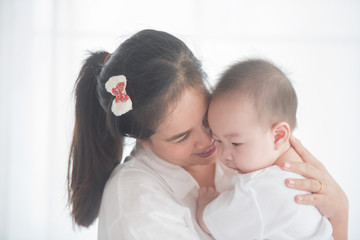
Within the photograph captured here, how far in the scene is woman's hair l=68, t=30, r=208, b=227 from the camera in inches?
36.4

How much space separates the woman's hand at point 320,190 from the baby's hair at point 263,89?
0.45 ft

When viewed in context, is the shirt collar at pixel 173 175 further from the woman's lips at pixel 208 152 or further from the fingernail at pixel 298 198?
the fingernail at pixel 298 198

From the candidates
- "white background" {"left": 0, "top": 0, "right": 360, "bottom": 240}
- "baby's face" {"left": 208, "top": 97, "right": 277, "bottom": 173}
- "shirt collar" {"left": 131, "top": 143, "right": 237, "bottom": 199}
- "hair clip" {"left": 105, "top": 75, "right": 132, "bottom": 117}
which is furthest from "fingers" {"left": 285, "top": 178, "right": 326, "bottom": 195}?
"white background" {"left": 0, "top": 0, "right": 360, "bottom": 240}

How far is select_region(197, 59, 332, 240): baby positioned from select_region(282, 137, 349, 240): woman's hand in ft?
0.07

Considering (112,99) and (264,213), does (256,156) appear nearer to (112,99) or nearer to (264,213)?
(264,213)

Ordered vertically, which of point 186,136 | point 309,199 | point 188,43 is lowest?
point 309,199

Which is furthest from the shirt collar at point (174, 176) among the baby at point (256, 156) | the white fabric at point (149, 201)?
the baby at point (256, 156)

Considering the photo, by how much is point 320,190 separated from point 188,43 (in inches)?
74.7

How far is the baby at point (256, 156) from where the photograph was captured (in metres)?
0.91

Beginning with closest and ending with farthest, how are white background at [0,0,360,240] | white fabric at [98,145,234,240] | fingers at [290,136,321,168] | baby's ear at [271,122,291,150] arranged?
white fabric at [98,145,234,240] < baby's ear at [271,122,291,150] < fingers at [290,136,321,168] < white background at [0,0,360,240]

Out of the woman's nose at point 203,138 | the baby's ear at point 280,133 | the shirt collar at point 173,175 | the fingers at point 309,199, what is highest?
the baby's ear at point 280,133

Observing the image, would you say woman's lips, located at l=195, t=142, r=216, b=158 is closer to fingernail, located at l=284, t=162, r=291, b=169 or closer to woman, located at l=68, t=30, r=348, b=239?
woman, located at l=68, t=30, r=348, b=239

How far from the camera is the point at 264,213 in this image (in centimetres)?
91

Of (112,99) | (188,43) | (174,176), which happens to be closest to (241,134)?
(174,176)
